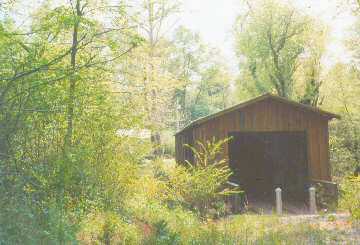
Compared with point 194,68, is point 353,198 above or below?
below

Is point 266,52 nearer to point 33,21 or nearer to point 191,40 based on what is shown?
point 191,40

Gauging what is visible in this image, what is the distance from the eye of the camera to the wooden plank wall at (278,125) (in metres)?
14.6

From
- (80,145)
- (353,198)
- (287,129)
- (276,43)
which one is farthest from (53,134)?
(276,43)

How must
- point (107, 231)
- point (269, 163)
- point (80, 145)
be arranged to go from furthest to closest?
point (269, 163) < point (107, 231) < point (80, 145)

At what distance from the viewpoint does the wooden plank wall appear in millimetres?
14555

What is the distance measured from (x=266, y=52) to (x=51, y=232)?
26293mm

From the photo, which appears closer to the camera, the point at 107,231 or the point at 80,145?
the point at 80,145

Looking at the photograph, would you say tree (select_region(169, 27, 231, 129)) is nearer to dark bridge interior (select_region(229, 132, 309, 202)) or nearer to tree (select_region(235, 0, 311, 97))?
tree (select_region(235, 0, 311, 97))

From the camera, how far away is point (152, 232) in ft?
22.4

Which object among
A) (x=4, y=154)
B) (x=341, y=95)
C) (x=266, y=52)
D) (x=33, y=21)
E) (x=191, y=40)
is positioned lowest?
(x=4, y=154)

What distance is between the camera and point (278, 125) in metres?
14.9

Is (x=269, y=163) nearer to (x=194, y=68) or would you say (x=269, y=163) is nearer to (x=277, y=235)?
(x=277, y=235)

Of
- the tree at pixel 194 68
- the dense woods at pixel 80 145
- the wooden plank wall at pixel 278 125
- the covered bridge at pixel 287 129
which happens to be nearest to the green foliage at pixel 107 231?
the dense woods at pixel 80 145

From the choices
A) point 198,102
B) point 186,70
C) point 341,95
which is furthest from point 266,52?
point 198,102
